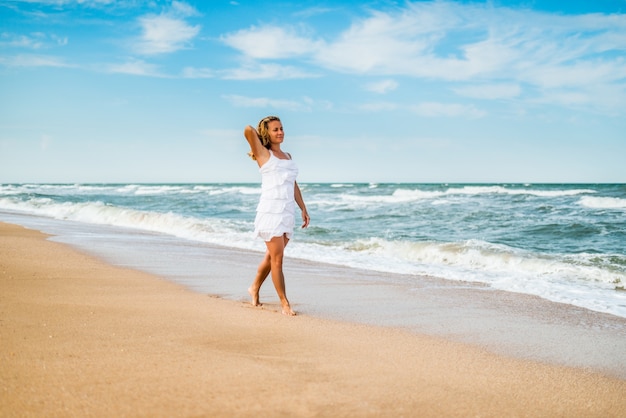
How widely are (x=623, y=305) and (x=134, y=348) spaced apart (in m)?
5.68

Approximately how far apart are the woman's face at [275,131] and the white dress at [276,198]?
0.14 metres

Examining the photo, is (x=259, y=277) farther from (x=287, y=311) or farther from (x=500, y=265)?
(x=500, y=265)

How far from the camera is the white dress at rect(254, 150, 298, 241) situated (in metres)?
4.56

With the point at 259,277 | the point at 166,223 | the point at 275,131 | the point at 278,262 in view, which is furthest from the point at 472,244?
the point at 166,223

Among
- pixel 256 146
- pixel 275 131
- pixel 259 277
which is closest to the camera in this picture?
pixel 256 146

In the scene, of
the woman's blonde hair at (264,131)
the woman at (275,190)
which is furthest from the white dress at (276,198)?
the woman's blonde hair at (264,131)

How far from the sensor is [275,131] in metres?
4.57

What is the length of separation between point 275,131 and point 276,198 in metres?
0.63

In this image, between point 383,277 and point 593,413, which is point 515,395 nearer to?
point 593,413

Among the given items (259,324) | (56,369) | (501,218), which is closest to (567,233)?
(501,218)

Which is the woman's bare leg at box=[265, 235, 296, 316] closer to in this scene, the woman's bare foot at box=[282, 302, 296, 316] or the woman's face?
the woman's bare foot at box=[282, 302, 296, 316]

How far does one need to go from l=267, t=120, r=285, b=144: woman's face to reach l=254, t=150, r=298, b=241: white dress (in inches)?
5.5

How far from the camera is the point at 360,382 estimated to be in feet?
8.77

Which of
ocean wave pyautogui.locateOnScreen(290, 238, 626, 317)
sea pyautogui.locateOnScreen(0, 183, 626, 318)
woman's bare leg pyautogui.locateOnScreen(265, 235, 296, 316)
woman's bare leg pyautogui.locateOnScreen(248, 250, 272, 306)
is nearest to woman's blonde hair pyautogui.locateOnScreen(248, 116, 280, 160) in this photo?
woman's bare leg pyautogui.locateOnScreen(265, 235, 296, 316)
